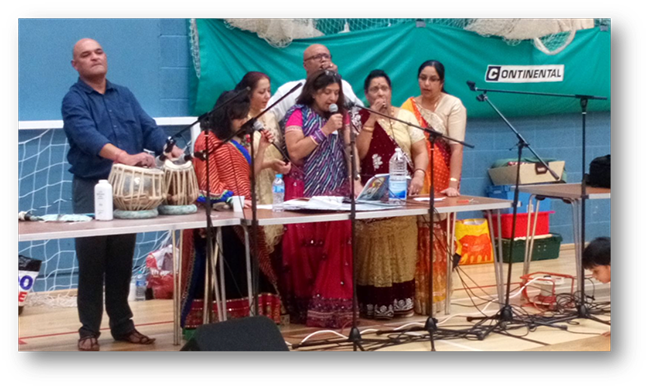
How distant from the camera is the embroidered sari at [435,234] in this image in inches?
188

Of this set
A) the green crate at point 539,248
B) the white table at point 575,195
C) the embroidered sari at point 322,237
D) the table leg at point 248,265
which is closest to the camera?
the table leg at point 248,265

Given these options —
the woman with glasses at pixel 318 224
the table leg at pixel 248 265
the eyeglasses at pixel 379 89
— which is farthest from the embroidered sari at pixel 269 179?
the eyeglasses at pixel 379 89

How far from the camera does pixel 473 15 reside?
331 cm

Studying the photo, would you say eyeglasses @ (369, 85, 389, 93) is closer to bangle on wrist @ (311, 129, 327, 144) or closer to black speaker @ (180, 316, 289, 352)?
bangle on wrist @ (311, 129, 327, 144)

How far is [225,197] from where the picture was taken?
4137mm

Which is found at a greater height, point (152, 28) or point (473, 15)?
point (152, 28)

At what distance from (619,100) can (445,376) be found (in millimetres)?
1224

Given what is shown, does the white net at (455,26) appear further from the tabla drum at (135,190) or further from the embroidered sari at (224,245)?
the tabla drum at (135,190)

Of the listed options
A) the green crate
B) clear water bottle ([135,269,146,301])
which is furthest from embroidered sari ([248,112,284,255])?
the green crate

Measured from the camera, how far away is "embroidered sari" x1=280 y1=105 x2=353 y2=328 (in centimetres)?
446

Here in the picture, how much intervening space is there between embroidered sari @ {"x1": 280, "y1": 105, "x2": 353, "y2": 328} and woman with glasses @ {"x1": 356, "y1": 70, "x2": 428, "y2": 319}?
0.56 feet

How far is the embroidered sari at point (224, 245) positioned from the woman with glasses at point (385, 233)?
64cm

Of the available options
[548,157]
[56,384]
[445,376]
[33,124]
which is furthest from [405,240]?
[548,157]

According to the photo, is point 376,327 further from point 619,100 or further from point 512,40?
point 512,40
